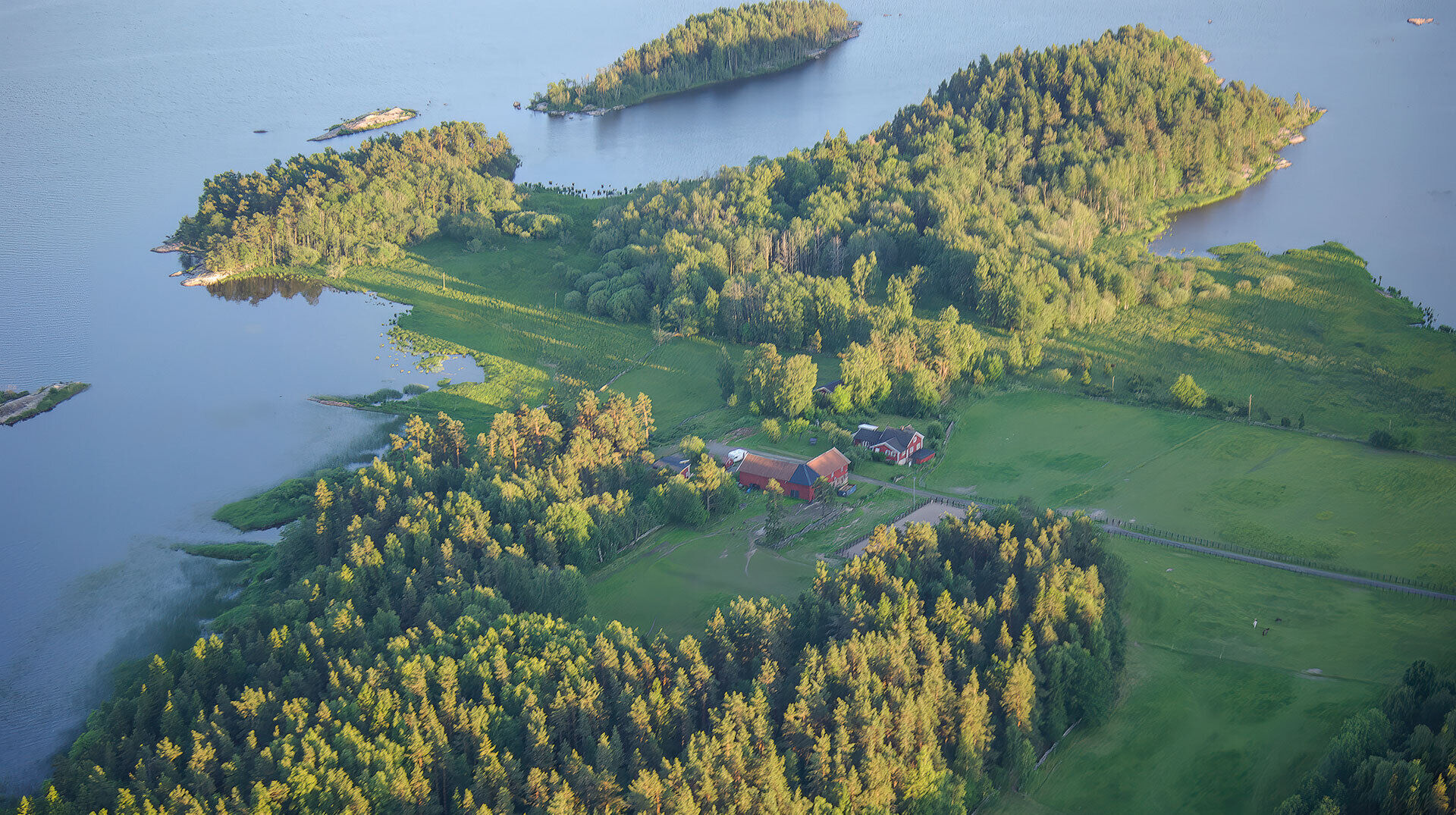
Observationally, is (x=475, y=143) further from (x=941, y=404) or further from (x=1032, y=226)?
(x=941, y=404)

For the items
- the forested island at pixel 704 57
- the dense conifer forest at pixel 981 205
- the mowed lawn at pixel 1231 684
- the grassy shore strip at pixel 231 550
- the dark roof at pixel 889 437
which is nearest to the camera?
the mowed lawn at pixel 1231 684

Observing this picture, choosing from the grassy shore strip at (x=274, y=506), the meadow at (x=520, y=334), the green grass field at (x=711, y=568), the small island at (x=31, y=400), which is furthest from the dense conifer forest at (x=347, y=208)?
the green grass field at (x=711, y=568)

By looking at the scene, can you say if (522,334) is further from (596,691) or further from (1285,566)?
(1285,566)

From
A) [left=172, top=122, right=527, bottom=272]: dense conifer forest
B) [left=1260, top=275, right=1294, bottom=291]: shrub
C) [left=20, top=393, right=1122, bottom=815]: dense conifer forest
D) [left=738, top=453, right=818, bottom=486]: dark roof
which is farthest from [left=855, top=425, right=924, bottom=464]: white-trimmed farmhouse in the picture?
[left=172, top=122, right=527, bottom=272]: dense conifer forest

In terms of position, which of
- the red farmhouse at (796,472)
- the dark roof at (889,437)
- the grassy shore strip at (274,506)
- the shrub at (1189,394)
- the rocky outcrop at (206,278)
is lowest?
the grassy shore strip at (274,506)

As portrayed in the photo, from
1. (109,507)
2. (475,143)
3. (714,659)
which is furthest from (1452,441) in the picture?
(475,143)

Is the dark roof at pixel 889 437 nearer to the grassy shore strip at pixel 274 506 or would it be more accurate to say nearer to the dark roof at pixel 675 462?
the dark roof at pixel 675 462
